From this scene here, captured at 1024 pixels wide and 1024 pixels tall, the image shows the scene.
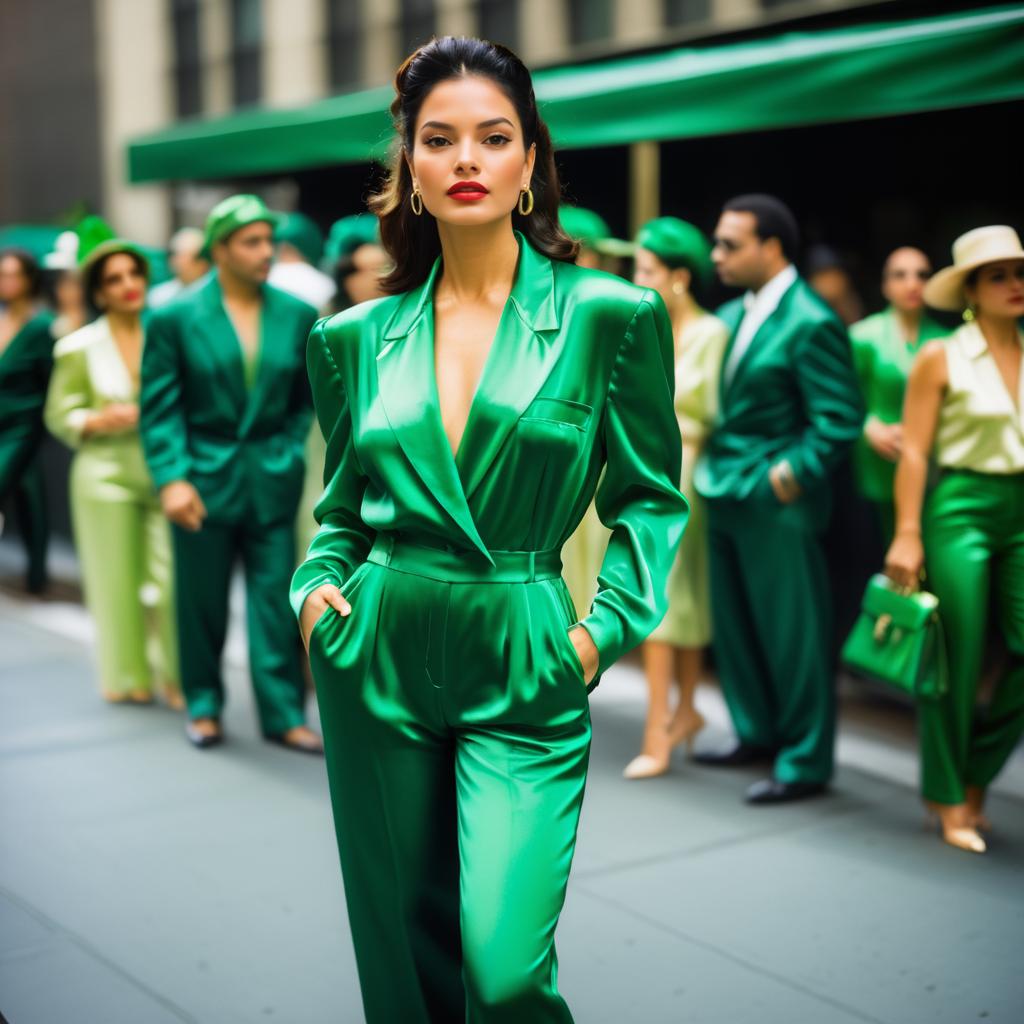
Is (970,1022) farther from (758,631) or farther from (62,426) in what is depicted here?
(62,426)

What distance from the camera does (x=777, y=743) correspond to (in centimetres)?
629

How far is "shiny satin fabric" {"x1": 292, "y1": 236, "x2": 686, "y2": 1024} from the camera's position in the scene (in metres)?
2.86

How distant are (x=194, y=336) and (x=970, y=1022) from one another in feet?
12.9

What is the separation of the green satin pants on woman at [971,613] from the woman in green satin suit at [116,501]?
11.9ft

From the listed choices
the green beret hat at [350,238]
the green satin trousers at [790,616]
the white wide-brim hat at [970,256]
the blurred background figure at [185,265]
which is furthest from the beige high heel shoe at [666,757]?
the blurred background figure at [185,265]

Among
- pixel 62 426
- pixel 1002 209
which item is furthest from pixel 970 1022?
pixel 62 426

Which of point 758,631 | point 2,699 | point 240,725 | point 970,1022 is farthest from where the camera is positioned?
point 2,699

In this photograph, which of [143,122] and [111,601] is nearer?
[111,601]

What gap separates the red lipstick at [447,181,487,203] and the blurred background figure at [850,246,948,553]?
12.9 feet

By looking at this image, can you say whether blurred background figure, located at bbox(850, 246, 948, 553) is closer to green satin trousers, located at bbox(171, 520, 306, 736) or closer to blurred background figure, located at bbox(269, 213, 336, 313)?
green satin trousers, located at bbox(171, 520, 306, 736)

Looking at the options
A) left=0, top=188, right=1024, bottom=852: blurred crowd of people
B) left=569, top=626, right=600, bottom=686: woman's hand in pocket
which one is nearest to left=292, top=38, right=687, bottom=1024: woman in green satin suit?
left=569, top=626, right=600, bottom=686: woman's hand in pocket

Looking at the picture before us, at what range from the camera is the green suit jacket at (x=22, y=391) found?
24.9 ft

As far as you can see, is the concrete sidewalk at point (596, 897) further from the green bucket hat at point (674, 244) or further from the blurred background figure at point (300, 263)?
the blurred background figure at point (300, 263)

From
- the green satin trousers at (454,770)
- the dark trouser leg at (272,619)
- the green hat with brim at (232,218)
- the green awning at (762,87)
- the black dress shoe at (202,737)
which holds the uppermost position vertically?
the green awning at (762,87)
